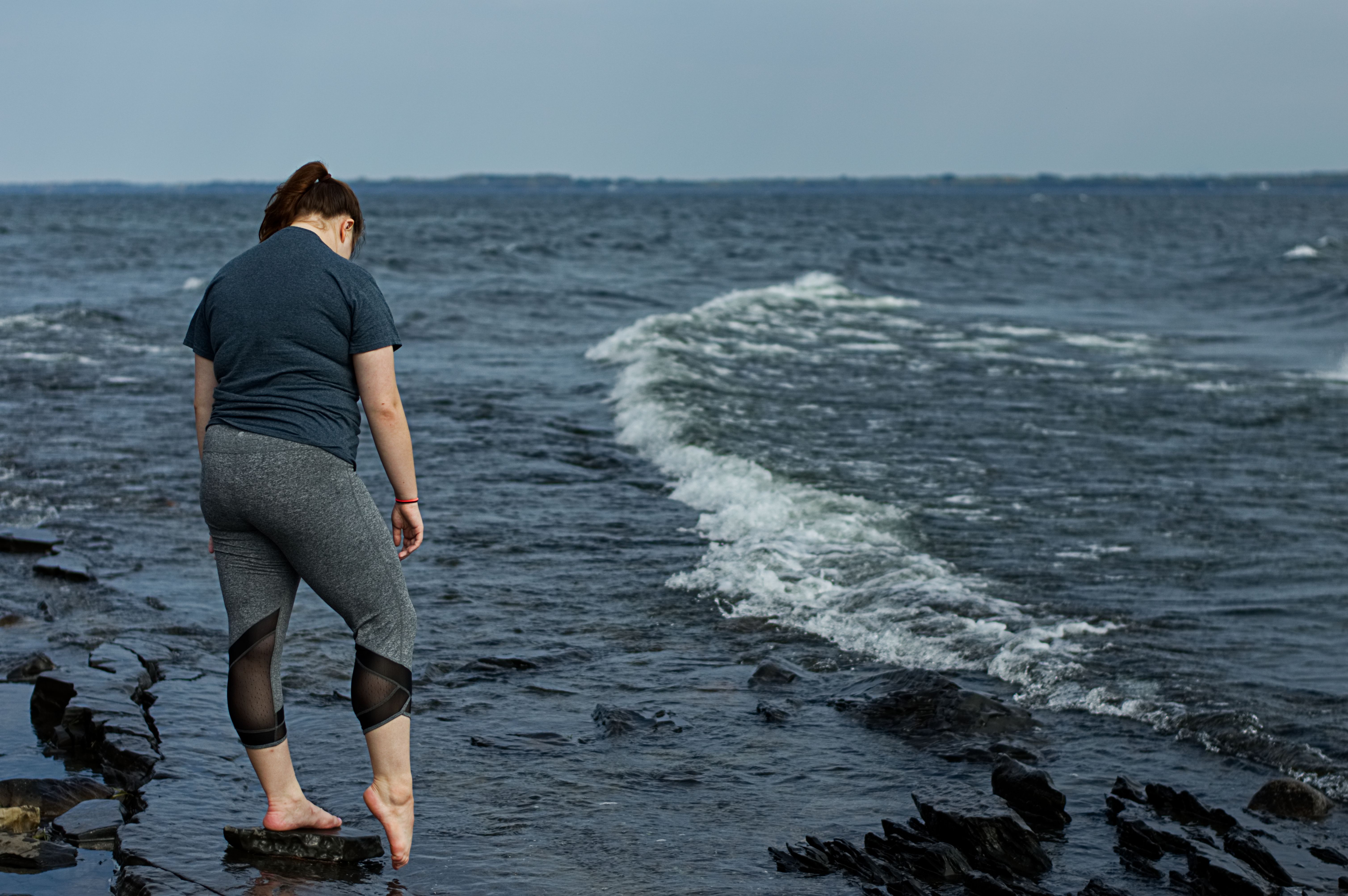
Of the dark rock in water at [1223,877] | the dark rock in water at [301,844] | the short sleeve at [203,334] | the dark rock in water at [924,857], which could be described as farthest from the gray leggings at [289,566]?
the dark rock in water at [1223,877]

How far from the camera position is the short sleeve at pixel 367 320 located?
10.5 feet

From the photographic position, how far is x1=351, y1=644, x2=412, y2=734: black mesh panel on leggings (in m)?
3.37

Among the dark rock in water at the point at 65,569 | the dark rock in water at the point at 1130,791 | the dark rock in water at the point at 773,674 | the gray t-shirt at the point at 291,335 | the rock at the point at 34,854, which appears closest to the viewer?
the gray t-shirt at the point at 291,335

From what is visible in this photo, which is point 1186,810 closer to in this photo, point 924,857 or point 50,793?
point 924,857

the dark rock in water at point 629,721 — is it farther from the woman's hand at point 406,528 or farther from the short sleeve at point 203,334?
the short sleeve at point 203,334

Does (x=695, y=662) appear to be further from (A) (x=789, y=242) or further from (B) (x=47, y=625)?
(A) (x=789, y=242)

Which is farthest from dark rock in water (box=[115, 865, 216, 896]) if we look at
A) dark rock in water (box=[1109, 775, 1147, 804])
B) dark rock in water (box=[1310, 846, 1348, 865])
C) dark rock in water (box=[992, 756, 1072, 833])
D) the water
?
dark rock in water (box=[1310, 846, 1348, 865])

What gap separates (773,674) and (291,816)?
8.65 ft

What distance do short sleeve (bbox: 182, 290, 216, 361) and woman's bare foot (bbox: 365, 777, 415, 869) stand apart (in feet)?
4.05

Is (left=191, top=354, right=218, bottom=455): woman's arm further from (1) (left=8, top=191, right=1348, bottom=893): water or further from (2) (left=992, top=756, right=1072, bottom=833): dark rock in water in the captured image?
(2) (left=992, top=756, right=1072, bottom=833): dark rock in water

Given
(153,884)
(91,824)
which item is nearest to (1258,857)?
(153,884)

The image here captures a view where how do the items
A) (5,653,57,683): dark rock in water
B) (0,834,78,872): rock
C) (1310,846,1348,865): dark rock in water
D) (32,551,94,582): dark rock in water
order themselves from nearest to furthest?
(0,834,78,872): rock < (1310,846,1348,865): dark rock in water < (5,653,57,683): dark rock in water < (32,551,94,582): dark rock in water

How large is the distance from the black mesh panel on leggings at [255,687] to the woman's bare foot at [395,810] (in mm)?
314

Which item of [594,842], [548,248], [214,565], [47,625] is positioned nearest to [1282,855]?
[594,842]
